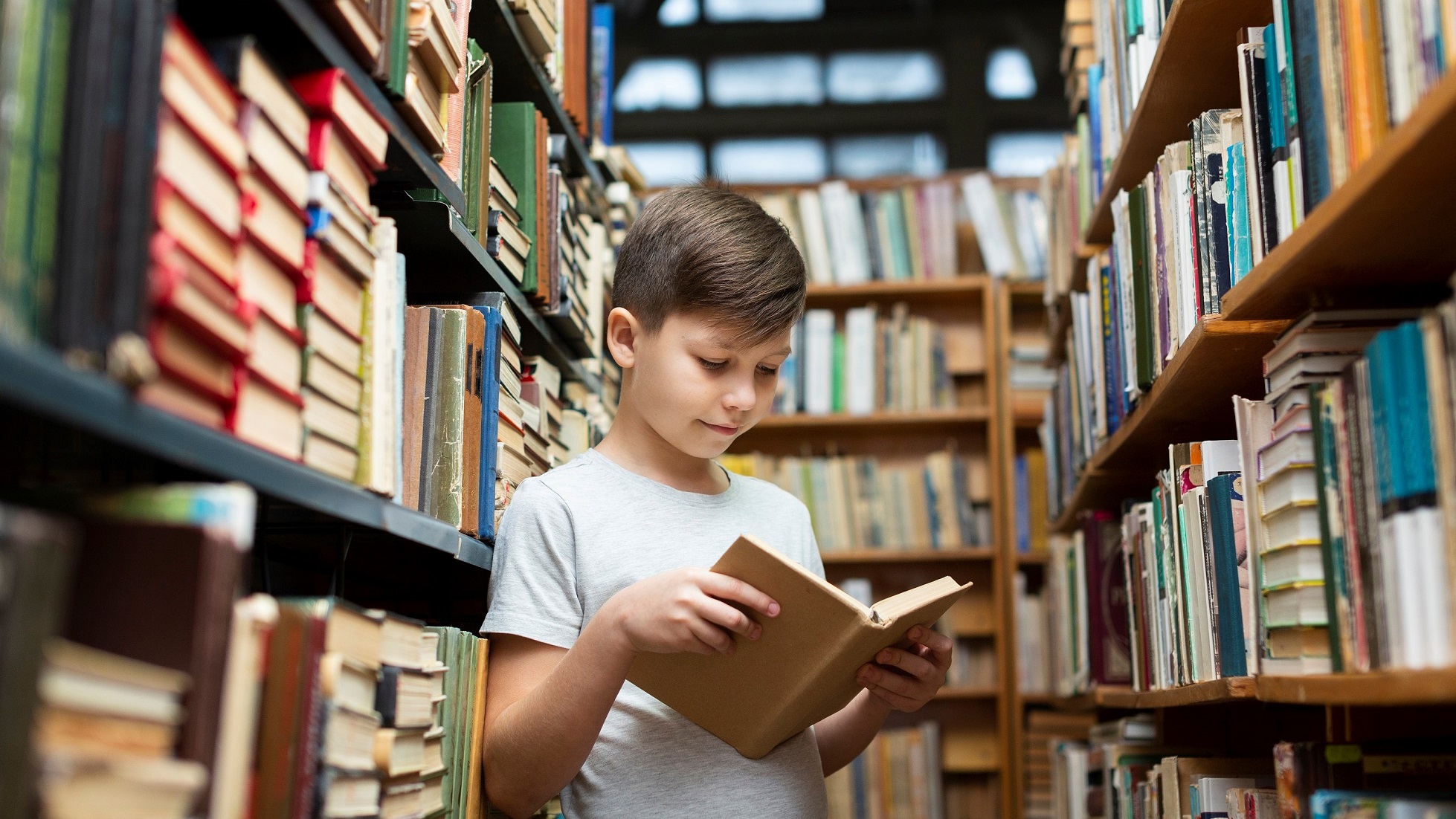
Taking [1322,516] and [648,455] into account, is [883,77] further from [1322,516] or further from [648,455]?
[1322,516]

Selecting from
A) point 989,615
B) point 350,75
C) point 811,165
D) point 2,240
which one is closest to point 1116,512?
point 989,615

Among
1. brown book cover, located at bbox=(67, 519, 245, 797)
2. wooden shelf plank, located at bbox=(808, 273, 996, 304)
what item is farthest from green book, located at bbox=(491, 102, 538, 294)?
wooden shelf plank, located at bbox=(808, 273, 996, 304)

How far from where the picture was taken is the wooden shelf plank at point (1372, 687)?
0.79 m

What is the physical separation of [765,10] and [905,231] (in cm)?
186

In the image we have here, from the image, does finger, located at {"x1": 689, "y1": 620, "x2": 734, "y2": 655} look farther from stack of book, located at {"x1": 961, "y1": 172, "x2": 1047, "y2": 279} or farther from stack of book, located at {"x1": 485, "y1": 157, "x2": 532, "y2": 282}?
stack of book, located at {"x1": 961, "y1": 172, "x2": 1047, "y2": 279}

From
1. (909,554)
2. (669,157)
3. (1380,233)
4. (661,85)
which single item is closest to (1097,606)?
(1380,233)

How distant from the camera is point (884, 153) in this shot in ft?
17.7

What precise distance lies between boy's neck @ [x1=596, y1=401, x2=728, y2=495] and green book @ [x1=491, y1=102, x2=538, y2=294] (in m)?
0.34

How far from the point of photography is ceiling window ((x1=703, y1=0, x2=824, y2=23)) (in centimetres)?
546

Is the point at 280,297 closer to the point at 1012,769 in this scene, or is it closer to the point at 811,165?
the point at 1012,769

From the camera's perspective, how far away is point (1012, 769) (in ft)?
12.4

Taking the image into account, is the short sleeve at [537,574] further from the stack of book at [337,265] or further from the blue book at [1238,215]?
the blue book at [1238,215]

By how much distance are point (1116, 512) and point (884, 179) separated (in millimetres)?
2042

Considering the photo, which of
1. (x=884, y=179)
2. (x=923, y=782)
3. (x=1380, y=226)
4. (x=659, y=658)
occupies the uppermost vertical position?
(x=884, y=179)
